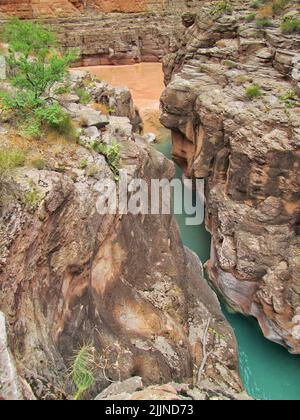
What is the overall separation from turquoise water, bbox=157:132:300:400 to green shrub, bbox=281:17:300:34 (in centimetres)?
849

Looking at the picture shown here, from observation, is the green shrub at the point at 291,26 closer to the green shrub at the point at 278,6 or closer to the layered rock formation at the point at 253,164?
the layered rock formation at the point at 253,164

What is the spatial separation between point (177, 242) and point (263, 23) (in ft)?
27.7

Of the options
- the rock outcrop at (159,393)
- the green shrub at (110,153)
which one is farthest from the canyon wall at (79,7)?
the rock outcrop at (159,393)

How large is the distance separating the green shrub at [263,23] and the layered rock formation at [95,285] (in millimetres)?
7207

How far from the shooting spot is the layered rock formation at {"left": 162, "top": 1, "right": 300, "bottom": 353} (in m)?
8.38

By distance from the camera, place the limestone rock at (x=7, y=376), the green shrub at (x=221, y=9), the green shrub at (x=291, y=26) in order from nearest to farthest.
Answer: the limestone rock at (x=7, y=376)
the green shrub at (x=291, y=26)
the green shrub at (x=221, y=9)

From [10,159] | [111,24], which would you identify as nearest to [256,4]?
Result: [10,159]

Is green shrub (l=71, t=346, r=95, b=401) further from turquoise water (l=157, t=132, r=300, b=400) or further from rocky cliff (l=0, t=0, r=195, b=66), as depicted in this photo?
rocky cliff (l=0, t=0, r=195, b=66)

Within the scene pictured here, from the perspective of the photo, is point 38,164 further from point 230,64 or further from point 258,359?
point 230,64

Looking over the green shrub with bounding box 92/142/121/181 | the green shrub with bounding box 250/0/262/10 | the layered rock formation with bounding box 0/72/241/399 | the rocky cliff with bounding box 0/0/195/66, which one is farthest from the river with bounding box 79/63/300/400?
the rocky cliff with bounding box 0/0/195/66

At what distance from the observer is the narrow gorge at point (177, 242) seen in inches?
168

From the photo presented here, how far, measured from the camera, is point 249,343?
30.4 ft

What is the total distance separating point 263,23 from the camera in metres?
12.0
